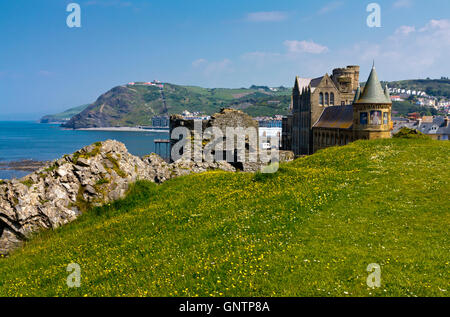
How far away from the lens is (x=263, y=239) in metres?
12.2

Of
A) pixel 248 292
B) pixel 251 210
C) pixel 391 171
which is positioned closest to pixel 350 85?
pixel 391 171

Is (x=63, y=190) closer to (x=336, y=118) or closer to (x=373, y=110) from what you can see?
(x=373, y=110)

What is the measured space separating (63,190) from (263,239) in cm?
1234

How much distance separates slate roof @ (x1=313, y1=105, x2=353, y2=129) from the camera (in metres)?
78.2

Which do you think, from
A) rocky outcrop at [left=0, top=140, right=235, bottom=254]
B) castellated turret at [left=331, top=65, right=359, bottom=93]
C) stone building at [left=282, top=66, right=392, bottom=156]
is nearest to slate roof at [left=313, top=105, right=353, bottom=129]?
stone building at [left=282, top=66, right=392, bottom=156]

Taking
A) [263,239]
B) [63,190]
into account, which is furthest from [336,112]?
[263,239]

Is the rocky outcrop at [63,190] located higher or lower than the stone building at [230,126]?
lower

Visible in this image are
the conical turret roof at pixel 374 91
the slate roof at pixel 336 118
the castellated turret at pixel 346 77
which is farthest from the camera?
the castellated turret at pixel 346 77

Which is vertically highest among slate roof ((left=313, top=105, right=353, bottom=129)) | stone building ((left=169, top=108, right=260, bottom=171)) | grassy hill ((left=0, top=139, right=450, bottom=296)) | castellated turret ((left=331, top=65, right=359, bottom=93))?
castellated turret ((left=331, top=65, right=359, bottom=93))

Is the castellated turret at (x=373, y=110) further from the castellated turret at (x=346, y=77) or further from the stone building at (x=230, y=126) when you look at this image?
the stone building at (x=230, y=126)

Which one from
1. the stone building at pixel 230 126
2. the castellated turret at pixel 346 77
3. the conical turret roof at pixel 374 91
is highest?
the castellated turret at pixel 346 77

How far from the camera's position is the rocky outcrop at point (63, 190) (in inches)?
683

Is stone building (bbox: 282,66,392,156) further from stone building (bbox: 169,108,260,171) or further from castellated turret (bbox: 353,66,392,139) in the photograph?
stone building (bbox: 169,108,260,171)

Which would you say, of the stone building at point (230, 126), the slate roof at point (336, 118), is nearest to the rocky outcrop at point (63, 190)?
the stone building at point (230, 126)
